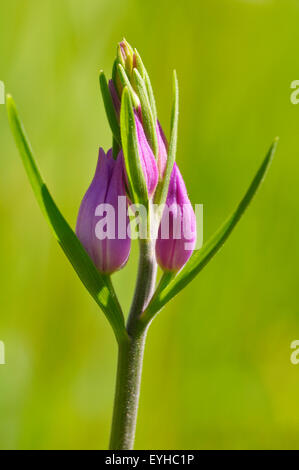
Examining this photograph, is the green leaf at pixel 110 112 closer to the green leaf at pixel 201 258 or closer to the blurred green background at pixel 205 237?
the green leaf at pixel 201 258

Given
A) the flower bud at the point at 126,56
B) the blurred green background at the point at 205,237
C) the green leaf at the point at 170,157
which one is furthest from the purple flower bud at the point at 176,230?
the blurred green background at the point at 205,237

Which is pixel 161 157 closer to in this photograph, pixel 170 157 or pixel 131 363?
pixel 170 157

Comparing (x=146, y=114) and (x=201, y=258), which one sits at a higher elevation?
(x=146, y=114)

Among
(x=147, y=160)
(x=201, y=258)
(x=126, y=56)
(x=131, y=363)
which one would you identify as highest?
(x=126, y=56)

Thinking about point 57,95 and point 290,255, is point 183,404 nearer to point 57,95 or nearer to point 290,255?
point 290,255

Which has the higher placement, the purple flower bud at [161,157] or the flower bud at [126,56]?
the flower bud at [126,56]

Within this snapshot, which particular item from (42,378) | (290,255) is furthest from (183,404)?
(290,255)

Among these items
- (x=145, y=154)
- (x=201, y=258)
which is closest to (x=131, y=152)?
(x=145, y=154)
